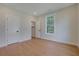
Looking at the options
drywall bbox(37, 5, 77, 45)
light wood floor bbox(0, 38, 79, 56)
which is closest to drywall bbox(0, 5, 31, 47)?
light wood floor bbox(0, 38, 79, 56)

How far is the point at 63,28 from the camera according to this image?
5.37 meters

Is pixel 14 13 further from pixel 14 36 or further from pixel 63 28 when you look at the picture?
pixel 63 28

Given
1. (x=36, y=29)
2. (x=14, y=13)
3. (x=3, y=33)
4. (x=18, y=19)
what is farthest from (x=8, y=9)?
(x=36, y=29)

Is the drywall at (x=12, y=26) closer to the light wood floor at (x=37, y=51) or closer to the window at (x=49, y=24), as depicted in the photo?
the light wood floor at (x=37, y=51)

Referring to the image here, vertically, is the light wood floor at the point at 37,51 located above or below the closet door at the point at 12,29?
below

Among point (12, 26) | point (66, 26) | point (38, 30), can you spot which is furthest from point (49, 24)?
point (12, 26)

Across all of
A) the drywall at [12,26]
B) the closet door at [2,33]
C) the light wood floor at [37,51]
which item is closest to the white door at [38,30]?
the drywall at [12,26]

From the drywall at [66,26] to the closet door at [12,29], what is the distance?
8.59 ft

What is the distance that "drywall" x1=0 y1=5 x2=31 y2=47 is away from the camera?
4.44 metres

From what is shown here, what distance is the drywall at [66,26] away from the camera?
185 inches

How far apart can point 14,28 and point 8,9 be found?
3.94 feet

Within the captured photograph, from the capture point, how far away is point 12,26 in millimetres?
5094

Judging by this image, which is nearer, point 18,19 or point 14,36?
point 14,36

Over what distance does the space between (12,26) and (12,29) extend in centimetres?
18
